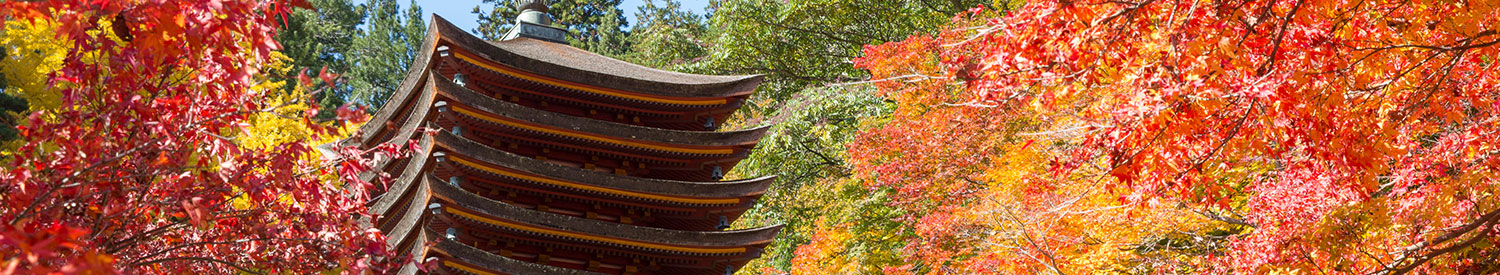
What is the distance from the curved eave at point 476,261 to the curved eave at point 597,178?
1.00m

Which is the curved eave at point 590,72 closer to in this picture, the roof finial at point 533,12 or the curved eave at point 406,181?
the roof finial at point 533,12

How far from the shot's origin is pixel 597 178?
44.0 feet

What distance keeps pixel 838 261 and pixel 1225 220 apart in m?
9.37

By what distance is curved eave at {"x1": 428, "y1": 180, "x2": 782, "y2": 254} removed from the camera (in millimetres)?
12172

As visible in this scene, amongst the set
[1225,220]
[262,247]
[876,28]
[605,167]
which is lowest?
[262,247]

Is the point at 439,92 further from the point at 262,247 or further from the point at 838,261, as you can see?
the point at 838,261

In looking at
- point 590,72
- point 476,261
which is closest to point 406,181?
point 476,261

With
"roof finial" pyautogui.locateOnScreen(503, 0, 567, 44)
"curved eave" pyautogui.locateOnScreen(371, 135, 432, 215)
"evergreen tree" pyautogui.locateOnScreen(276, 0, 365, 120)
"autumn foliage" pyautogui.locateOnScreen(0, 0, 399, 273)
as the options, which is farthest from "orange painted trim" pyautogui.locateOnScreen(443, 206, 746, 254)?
"evergreen tree" pyautogui.locateOnScreen(276, 0, 365, 120)

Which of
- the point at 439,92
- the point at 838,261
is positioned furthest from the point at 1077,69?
the point at 838,261

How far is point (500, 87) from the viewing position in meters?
14.1

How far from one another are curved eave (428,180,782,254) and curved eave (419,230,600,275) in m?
0.43

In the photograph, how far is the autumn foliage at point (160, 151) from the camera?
3.66 m

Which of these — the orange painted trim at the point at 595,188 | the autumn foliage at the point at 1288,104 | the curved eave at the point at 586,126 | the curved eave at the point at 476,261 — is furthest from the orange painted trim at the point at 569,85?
the autumn foliage at the point at 1288,104

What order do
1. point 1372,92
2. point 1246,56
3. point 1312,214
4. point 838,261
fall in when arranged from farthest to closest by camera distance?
point 838,261
point 1312,214
point 1372,92
point 1246,56
